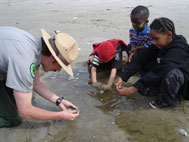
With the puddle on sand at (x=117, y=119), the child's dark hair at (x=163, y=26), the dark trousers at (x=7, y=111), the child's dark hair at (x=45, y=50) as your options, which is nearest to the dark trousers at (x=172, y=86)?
the puddle on sand at (x=117, y=119)

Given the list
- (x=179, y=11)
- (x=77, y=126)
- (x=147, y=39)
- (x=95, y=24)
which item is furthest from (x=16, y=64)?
(x=179, y=11)

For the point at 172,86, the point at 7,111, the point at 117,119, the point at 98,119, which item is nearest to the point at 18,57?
the point at 7,111

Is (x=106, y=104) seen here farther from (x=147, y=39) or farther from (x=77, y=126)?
(x=147, y=39)

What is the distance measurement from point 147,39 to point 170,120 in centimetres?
152

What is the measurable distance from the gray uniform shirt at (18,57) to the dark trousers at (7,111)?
0.38 meters

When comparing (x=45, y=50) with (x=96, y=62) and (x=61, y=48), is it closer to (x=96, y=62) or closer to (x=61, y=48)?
(x=61, y=48)

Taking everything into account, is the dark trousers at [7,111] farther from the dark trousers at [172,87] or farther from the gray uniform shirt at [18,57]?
the dark trousers at [172,87]

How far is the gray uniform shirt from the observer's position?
1522 mm

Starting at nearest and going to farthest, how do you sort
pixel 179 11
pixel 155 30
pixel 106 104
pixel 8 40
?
pixel 8 40 < pixel 155 30 < pixel 106 104 < pixel 179 11

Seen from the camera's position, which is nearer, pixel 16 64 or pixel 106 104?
pixel 16 64

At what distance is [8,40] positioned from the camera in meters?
1.65

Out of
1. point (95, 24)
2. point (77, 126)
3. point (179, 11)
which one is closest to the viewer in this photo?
point (77, 126)

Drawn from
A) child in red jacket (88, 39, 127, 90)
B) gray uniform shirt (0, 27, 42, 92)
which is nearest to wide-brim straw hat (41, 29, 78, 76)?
gray uniform shirt (0, 27, 42, 92)

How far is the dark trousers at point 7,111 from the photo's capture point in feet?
6.64
